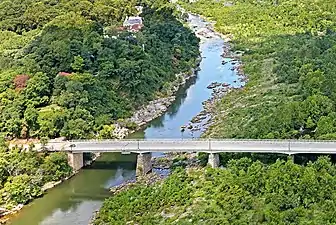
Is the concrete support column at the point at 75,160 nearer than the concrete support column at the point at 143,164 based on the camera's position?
No

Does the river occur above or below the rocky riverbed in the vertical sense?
below

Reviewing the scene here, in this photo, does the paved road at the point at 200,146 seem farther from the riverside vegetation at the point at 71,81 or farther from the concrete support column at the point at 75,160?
the riverside vegetation at the point at 71,81

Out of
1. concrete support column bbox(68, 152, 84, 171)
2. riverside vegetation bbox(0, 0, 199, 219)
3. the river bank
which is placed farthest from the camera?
concrete support column bbox(68, 152, 84, 171)

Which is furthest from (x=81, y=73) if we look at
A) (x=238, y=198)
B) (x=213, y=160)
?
(x=238, y=198)

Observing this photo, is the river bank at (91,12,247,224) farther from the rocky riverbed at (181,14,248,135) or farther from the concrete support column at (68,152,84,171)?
the concrete support column at (68,152,84,171)

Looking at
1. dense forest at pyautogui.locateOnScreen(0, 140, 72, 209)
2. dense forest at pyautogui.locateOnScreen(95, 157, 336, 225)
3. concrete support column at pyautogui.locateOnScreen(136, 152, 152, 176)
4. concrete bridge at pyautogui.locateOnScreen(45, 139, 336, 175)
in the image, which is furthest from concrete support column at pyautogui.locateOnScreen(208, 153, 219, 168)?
dense forest at pyautogui.locateOnScreen(0, 140, 72, 209)

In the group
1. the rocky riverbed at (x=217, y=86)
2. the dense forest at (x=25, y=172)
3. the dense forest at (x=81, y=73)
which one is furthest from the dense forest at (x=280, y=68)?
the dense forest at (x=25, y=172)
